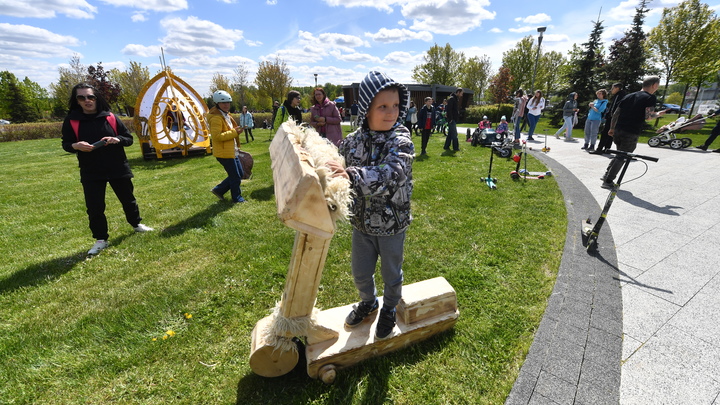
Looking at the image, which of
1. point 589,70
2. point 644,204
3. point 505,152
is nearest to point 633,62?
point 589,70

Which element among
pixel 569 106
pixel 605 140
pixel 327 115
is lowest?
pixel 605 140

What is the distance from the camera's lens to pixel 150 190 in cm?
780

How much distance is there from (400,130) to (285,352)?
1.88 metres

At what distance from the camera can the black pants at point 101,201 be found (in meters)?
4.34

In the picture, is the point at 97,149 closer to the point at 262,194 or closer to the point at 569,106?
the point at 262,194

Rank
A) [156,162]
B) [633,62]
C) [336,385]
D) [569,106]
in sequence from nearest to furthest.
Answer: [336,385], [156,162], [569,106], [633,62]

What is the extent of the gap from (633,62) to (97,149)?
26.3m

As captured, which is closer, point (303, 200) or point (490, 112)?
point (303, 200)

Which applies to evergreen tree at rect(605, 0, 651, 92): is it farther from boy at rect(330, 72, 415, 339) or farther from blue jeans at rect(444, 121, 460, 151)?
boy at rect(330, 72, 415, 339)

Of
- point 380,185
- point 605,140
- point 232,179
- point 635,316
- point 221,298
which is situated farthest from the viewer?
point 605,140

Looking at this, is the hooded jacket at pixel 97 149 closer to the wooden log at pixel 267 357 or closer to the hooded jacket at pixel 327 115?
the hooded jacket at pixel 327 115

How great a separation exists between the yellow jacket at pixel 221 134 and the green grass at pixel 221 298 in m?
1.13

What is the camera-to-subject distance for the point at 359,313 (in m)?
2.60

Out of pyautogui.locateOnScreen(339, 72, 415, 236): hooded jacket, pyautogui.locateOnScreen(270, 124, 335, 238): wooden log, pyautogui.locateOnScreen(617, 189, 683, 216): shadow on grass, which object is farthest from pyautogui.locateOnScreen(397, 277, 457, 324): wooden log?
pyautogui.locateOnScreen(617, 189, 683, 216): shadow on grass
